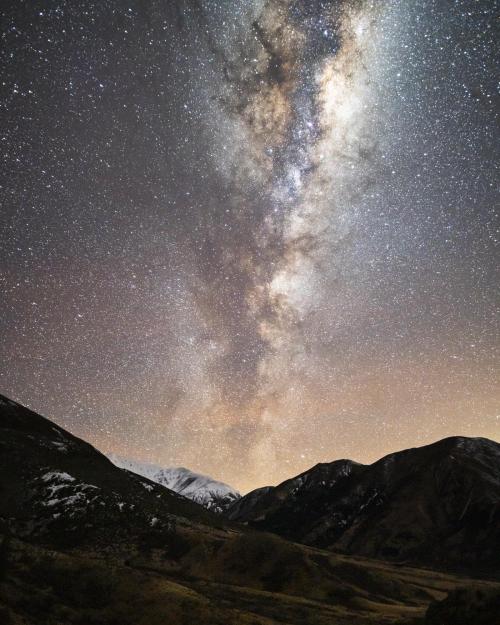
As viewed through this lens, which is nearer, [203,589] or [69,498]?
[203,589]

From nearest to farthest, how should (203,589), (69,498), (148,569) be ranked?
(203,589) → (148,569) → (69,498)

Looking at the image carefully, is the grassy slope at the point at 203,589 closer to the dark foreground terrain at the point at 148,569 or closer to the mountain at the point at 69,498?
the dark foreground terrain at the point at 148,569

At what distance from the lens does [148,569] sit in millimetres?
88000

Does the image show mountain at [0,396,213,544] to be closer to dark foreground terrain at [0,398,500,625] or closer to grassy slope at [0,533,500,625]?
dark foreground terrain at [0,398,500,625]

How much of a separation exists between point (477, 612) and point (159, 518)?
3366 inches

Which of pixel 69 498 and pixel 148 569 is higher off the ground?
pixel 69 498

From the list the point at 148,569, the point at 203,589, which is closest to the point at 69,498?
the point at 148,569

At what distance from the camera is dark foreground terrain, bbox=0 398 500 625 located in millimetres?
50312

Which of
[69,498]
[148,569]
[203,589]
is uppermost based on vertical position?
[69,498]

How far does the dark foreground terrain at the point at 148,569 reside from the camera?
50.3 m


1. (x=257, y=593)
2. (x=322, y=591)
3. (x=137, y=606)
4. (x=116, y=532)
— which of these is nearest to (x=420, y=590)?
(x=322, y=591)

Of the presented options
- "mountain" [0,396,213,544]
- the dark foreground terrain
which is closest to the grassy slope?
the dark foreground terrain

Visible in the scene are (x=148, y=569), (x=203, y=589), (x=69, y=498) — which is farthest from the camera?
(x=69, y=498)

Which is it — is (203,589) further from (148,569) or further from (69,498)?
(69,498)
